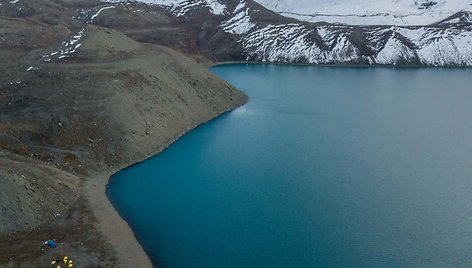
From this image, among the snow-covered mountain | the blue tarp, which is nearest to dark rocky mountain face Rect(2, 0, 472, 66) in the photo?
the snow-covered mountain

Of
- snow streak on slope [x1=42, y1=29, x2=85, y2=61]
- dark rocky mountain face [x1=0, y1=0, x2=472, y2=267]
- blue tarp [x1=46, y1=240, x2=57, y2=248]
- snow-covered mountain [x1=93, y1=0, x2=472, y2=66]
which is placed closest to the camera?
blue tarp [x1=46, y1=240, x2=57, y2=248]

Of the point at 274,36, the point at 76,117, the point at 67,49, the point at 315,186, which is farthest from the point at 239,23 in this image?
the point at 315,186

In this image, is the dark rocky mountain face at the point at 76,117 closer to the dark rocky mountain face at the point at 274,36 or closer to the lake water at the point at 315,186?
the lake water at the point at 315,186

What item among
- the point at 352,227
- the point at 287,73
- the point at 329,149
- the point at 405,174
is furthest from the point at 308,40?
the point at 352,227

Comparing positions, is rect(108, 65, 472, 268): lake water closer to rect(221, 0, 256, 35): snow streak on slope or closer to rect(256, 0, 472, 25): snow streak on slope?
rect(221, 0, 256, 35): snow streak on slope

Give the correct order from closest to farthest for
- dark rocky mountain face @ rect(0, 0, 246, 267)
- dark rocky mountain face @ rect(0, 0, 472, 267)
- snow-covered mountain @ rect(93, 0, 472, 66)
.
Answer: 1. dark rocky mountain face @ rect(0, 0, 246, 267)
2. dark rocky mountain face @ rect(0, 0, 472, 267)
3. snow-covered mountain @ rect(93, 0, 472, 66)

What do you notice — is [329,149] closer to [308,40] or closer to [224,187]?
[224,187]
